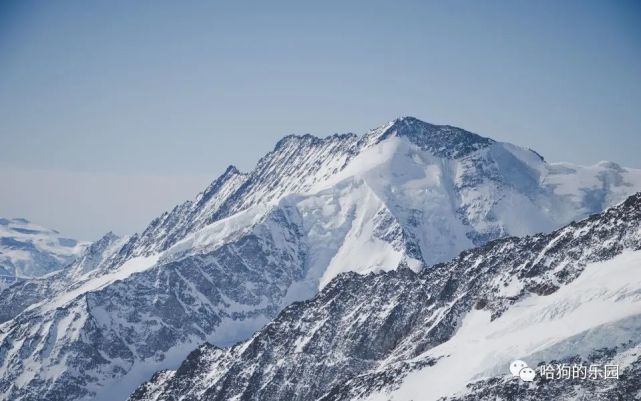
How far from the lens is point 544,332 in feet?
516

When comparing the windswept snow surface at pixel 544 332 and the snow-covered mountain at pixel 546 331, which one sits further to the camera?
the windswept snow surface at pixel 544 332

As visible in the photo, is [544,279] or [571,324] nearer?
[571,324]

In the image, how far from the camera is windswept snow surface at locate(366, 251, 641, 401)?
14588cm

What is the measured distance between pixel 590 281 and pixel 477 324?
32110 millimetres

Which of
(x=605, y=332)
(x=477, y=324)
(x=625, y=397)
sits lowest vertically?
(x=625, y=397)

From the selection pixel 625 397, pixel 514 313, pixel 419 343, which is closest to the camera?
pixel 625 397

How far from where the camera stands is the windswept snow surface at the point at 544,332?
479ft

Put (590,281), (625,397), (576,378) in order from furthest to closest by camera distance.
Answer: (590,281) → (576,378) → (625,397)

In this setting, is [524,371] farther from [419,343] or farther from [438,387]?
[419,343]

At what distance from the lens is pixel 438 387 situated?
162m

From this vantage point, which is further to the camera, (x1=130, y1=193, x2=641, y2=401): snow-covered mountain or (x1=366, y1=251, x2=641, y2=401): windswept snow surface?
(x1=366, y1=251, x2=641, y2=401): windswept snow surface

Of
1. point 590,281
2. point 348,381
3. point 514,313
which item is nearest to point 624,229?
point 590,281

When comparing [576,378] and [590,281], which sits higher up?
[590,281]

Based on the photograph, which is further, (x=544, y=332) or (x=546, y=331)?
(x=544, y=332)
